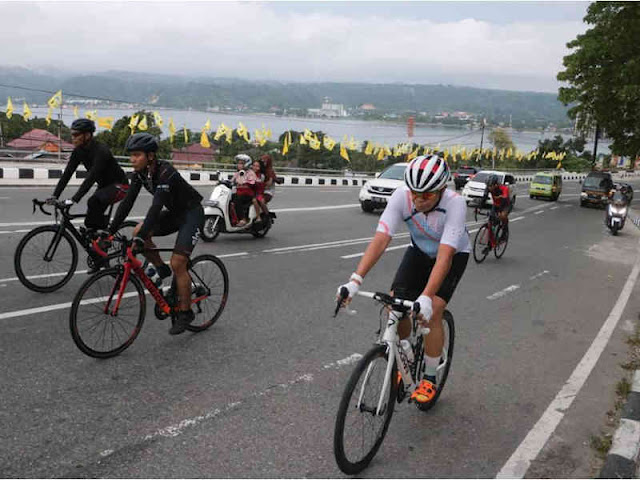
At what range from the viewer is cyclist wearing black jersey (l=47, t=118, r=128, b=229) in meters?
6.56

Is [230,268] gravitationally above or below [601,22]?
below

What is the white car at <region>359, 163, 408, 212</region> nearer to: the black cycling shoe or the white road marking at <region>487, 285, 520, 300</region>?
the white road marking at <region>487, 285, 520, 300</region>

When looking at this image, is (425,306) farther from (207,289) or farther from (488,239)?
(488,239)

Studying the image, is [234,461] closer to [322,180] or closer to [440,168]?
[440,168]

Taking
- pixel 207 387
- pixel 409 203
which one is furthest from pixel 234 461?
pixel 409 203

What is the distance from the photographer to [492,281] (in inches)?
383

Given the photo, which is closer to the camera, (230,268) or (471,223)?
(230,268)

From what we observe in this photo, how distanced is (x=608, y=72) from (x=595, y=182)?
6390mm

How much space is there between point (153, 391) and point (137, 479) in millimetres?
1181

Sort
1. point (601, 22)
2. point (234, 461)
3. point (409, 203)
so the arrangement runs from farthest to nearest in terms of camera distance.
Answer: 1. point (601, 22)
2. point (409, 203)
3. point (234, 461)

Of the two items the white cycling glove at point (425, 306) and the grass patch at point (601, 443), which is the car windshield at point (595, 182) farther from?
the white cycling glove at point (425, 306)

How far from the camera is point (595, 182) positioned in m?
32.5

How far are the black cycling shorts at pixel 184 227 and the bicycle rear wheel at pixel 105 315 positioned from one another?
21.5 inches

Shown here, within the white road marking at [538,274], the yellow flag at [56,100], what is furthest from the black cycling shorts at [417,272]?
the yellow flag at [56,100]
